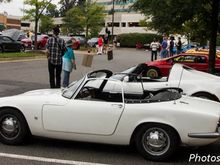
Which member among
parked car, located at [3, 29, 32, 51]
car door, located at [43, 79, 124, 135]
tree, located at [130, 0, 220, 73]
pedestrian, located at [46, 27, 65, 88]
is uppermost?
tree, located at [130, 0, 220, 73]

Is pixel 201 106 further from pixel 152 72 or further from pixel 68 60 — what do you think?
pixel 68 60

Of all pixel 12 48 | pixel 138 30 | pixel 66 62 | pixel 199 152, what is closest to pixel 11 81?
pixel 66 62

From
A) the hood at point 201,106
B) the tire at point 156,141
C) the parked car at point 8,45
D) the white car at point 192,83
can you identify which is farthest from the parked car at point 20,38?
the tire at point 156,141

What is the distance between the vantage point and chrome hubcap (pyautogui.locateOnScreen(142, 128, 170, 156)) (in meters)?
5.95

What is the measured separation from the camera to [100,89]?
6.64 meters

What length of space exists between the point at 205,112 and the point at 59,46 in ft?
20.5

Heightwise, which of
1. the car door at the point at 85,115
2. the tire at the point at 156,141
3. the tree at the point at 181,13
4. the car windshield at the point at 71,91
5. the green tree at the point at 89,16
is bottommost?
the tire at the point at 156,141

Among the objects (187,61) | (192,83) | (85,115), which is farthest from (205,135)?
(187,61)

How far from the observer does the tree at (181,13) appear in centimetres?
1476

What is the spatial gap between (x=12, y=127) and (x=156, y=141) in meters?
2.17

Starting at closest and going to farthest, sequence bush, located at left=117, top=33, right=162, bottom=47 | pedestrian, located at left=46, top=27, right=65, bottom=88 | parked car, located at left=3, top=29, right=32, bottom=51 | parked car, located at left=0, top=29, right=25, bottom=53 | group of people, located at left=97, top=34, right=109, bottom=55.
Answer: pedestrian, located at left=46, top=27, right=65, bottom=88, parked car, located at left=0, top=29, right=25, bottom=53, group of people, located at left=97, top=34, right=109, bottom=55, parked car, located at left=3, top=29, right=32, bottom=51, bush, located at left=117, top=33, right=162, bottom=47

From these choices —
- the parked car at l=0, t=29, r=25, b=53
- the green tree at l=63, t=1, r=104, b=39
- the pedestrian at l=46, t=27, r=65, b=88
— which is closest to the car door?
the pedestrian at l=46, t=27, r=65, b=88

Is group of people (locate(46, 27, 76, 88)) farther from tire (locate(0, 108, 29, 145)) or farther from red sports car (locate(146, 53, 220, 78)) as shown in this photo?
tire (locate(0, 108, 29, 145))

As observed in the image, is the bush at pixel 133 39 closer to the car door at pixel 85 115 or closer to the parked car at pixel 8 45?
the parked car at pixel 8 45
